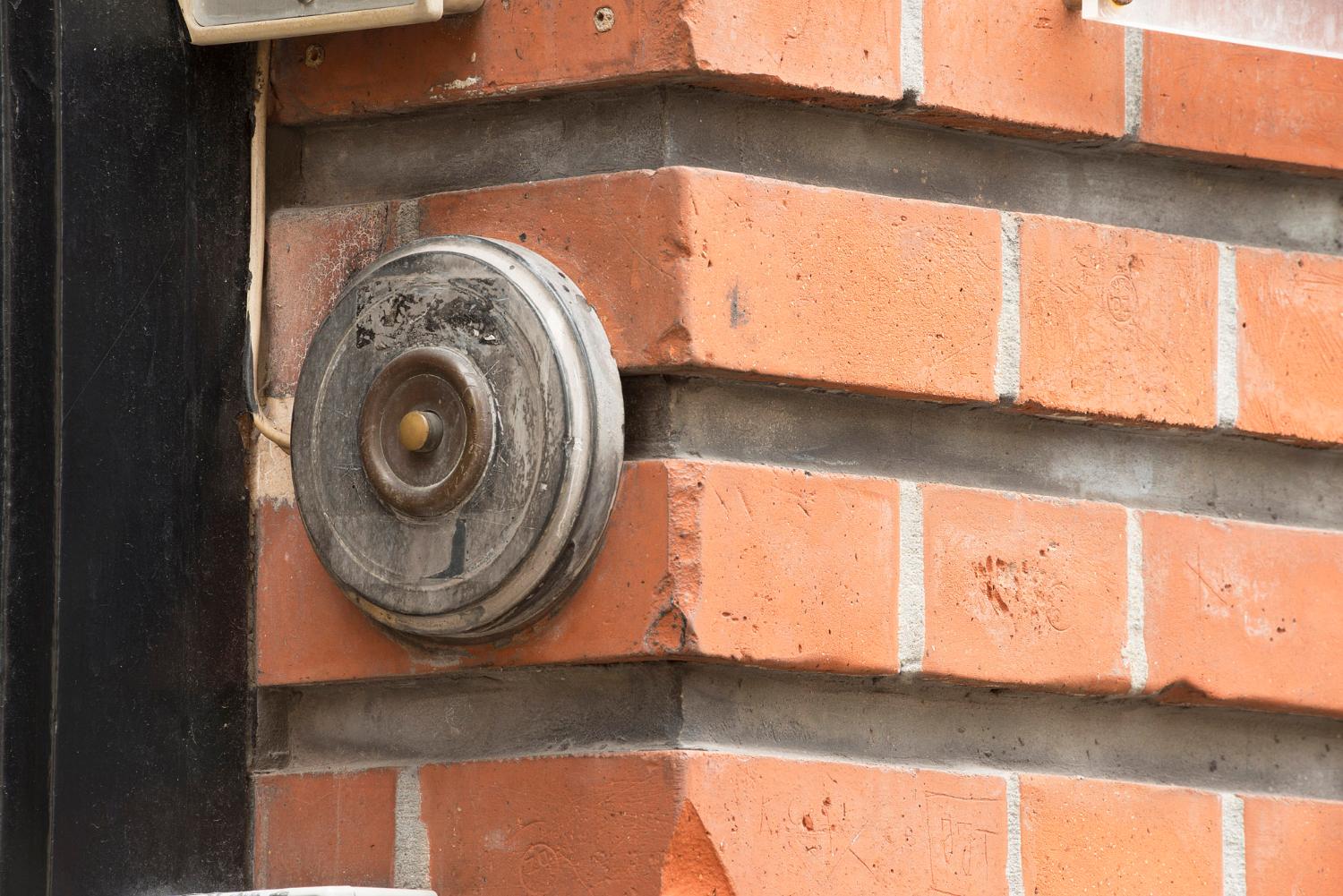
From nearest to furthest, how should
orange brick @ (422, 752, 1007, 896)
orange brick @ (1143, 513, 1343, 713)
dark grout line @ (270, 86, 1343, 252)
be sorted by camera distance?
orange brick @ (422, 752, 1007, 896)
dark grout line @ (270, 86, 1343, 252)
orange brick @ (1143, 513, 1343, 713)

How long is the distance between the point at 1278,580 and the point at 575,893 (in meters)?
0.66

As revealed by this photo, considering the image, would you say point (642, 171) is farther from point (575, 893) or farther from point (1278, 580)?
point (1278, 580)

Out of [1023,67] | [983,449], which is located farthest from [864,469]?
[1023,67]

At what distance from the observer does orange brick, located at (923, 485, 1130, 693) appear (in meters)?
1.46

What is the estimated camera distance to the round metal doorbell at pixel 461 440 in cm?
137

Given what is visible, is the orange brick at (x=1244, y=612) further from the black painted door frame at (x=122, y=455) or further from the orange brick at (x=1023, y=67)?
the black painted door frame at (x=122, y=455)

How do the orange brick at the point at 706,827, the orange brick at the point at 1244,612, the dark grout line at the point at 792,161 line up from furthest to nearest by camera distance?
the orange brick at the point at 1244,612 < the dark grout line at the point at 792,161 < the orange brick at the point at 706,827

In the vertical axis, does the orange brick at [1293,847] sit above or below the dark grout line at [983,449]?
below

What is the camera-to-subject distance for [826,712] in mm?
1435

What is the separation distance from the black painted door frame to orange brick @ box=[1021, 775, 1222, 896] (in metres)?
0.63

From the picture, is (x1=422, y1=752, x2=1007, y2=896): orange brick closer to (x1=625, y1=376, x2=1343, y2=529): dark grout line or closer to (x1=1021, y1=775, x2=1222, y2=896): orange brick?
(x1=1021, y1=775, x2=1222, y2=896): orange brick

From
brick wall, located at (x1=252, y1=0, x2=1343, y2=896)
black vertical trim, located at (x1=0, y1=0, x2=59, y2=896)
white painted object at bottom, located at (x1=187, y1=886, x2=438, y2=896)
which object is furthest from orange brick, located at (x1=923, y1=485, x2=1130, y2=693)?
black vertical trim, located at (x1=0, y1=0, x2=59, y2=896)

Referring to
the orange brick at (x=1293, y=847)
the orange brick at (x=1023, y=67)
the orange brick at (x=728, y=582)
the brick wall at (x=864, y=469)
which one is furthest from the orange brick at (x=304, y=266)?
the orange brick at (x=1293, y=847)

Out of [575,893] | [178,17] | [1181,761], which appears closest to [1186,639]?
[1181,761]
